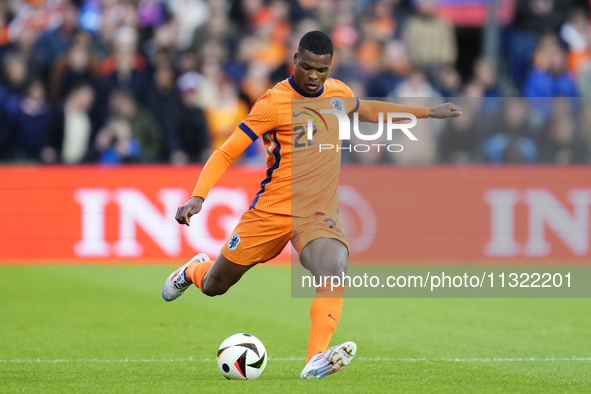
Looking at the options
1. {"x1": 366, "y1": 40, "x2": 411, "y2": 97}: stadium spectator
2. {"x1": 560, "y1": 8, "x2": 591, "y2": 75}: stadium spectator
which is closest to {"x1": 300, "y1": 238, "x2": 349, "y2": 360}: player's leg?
{"x1": 366, "y1": 40, "x2": 411, "y2": 97}: stadium spectator

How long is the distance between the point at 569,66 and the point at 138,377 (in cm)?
1055

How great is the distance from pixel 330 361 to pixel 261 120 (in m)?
1.57

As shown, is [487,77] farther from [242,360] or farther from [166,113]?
[242,360]

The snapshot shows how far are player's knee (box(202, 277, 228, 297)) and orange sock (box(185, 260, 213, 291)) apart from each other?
0.12 meters

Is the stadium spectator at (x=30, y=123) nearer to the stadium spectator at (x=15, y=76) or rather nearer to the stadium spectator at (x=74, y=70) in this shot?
the stadium spectator at (x=15, y=76)

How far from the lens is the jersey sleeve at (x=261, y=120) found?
5715 millimetres

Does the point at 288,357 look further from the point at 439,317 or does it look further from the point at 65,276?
the point at 65,276

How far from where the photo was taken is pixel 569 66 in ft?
46.7

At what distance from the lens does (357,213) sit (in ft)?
41.1

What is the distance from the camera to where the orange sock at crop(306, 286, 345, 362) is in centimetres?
550

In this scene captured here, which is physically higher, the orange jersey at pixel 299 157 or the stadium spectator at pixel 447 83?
the stadium spectator at pixel 447 83

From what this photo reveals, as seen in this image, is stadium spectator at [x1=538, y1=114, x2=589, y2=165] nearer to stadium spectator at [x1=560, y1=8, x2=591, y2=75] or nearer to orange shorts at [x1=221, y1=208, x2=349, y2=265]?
stadium spectator at [x1=560, y1=8, x2=591, y2=75]

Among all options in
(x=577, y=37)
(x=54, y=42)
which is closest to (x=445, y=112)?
(x=54, y=42)

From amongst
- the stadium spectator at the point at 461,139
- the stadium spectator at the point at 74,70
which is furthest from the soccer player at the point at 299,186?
the stadium spectator at the point at 74,70
